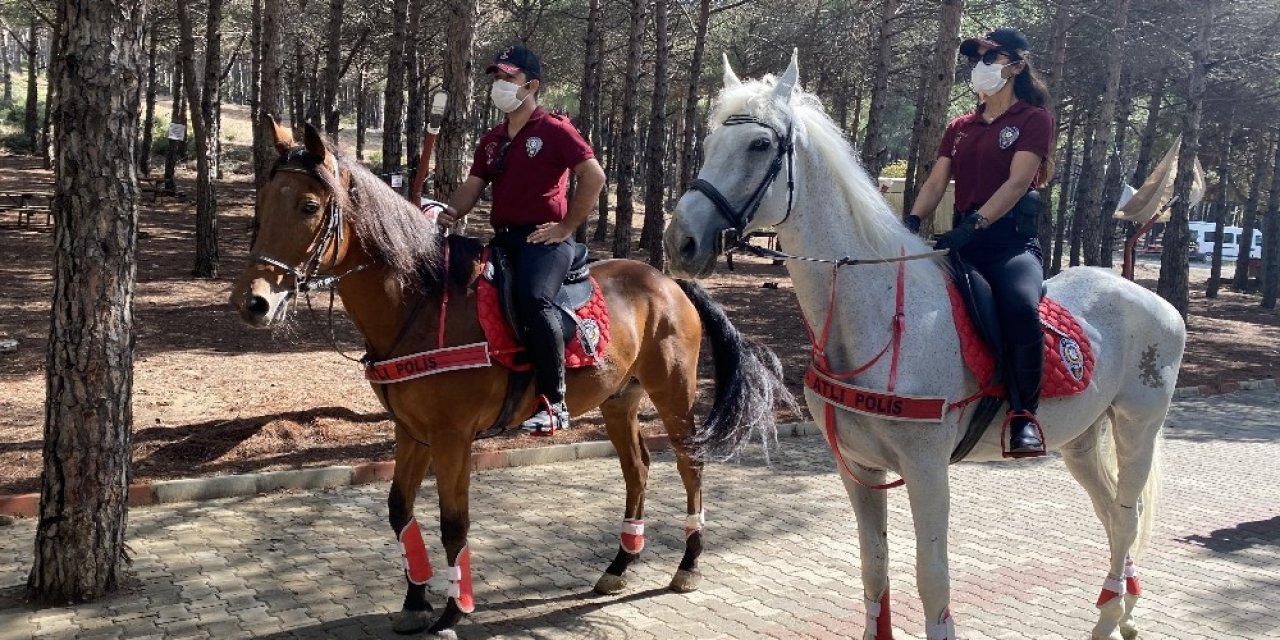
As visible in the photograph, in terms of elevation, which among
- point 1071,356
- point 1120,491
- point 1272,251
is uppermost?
point 1272,251

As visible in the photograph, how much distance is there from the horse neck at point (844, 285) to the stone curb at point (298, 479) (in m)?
3.40

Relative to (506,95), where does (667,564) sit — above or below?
below

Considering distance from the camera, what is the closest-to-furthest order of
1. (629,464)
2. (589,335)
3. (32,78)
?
(589,335), (629,464), (32,78)

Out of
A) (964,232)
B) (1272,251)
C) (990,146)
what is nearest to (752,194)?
(964,232)

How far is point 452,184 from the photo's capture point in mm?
10125

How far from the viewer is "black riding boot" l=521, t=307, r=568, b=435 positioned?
4977 mm

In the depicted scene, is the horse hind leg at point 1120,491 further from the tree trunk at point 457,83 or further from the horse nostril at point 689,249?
the tree trunk at point 457,83

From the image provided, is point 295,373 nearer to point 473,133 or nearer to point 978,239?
point 978,239

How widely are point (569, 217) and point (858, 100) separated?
29742mm

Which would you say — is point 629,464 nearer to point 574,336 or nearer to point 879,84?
point 574,336

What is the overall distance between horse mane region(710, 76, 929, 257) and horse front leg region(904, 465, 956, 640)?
912 mm

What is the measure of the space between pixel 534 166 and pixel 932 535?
2703mm

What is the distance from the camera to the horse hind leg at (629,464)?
230 inches

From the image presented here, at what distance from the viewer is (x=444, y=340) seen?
4.84 m
